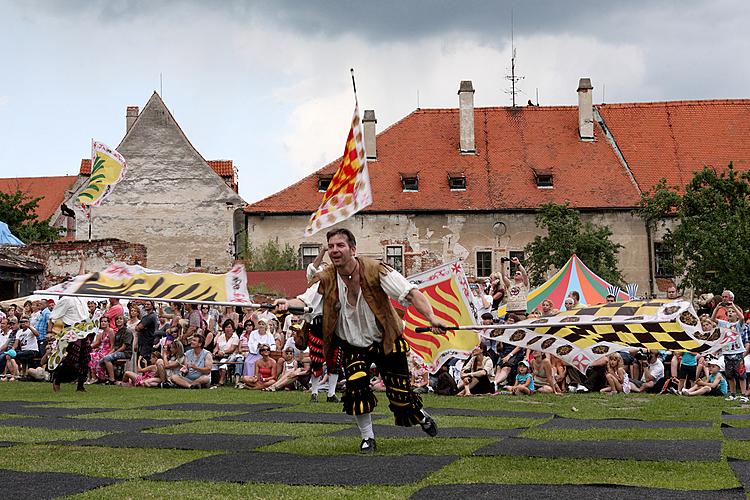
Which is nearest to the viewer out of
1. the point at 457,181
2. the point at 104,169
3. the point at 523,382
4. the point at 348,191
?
the point at 348,191

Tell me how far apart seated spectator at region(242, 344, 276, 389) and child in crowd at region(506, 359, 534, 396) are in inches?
192

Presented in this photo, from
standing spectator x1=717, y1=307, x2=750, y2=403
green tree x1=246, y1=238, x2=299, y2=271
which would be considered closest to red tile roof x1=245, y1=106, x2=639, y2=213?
green tree x1=246, y1=238, x2=299, y2=271

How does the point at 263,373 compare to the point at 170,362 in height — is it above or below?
below

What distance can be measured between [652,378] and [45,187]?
78301 millimetres

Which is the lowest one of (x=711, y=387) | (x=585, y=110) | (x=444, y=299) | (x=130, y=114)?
(x=711, y=387)

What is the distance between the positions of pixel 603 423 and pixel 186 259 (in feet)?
159

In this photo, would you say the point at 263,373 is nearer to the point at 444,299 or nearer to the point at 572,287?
the point at 444,299

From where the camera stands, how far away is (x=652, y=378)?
1908 cm

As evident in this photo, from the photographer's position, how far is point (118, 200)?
195ft

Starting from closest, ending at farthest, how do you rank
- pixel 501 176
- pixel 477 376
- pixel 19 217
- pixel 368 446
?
pixel 368 446 < pixel 477 376 < pixel 501 176 < pixel 19 217

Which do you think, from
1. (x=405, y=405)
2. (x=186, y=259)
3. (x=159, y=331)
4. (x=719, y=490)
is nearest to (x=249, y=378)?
(x=159, y=331)

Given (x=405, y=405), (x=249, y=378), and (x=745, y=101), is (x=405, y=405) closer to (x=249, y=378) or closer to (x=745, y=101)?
(x=249, y=378)

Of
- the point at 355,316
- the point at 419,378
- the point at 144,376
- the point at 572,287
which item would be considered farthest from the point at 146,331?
the point at 355,316

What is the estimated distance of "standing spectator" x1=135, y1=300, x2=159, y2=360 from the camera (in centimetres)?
2255
